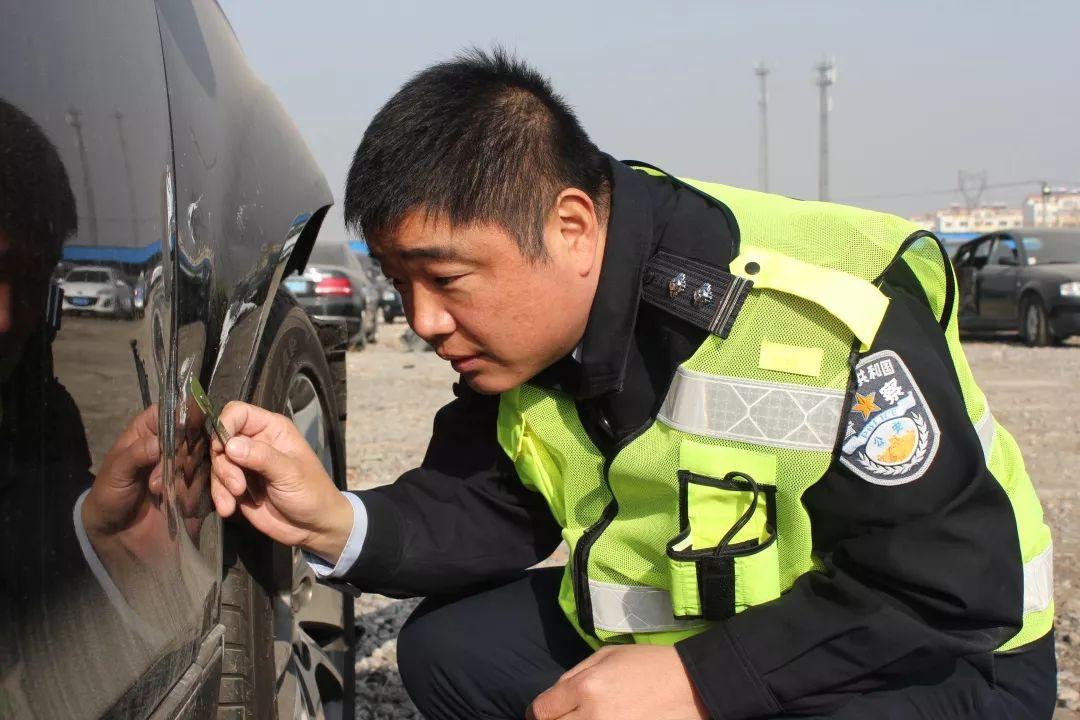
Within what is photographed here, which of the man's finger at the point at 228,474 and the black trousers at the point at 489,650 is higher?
the man's finger at the point at 228,474

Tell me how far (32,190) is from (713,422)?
3.13 ft

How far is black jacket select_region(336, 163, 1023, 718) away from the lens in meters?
→ 1.57

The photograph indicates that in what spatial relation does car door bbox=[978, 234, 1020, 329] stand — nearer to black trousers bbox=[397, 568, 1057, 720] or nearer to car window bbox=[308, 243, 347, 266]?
car window bbox=[308, 243, 347, 266]

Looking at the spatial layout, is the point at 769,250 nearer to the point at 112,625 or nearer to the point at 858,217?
the point at 858,217

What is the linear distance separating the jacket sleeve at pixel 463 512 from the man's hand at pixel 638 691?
45 cm

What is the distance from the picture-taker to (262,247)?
→ 5.86ft

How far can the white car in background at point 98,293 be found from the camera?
108 centimetres

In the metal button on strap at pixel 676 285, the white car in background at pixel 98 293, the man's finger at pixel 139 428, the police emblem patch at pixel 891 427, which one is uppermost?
the white car in background at pixel 98 293

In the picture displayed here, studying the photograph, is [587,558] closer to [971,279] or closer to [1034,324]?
[1034,324]

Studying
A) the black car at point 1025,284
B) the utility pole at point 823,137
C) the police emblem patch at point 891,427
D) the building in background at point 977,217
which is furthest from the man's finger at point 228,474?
the building in background at point 977,217

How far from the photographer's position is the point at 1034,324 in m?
12.3

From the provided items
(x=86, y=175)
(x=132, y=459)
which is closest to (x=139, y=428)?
(x=132, y=459)

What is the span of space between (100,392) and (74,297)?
0.34 feet

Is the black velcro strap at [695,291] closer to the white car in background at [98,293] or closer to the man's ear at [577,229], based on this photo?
the man's ear at [577,229]
